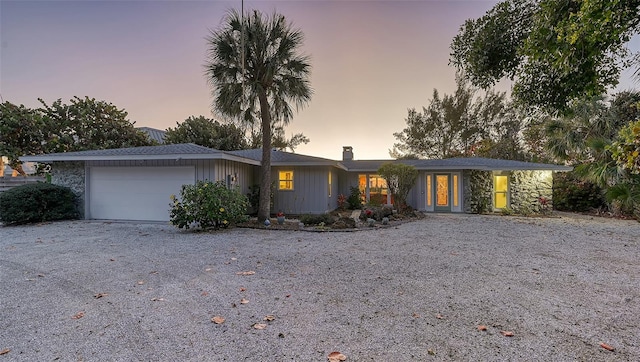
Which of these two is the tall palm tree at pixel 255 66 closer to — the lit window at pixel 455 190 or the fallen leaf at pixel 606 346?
the lit window at pixel 455 190

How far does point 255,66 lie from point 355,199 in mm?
8697

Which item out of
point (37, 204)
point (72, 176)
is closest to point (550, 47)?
point (37, 204)

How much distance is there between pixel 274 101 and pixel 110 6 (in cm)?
674

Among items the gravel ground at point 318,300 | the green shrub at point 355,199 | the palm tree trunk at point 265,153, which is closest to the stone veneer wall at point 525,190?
the green shrub at point 355,199

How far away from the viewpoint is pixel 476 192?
45.0ft

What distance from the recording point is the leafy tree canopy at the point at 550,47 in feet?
9.00

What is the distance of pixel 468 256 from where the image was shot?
5727mm

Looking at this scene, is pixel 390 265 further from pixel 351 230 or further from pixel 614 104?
pixel 614 104

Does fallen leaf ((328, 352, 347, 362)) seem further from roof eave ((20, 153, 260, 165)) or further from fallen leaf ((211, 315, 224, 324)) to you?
roof eave ((20, 153, 260, 165))

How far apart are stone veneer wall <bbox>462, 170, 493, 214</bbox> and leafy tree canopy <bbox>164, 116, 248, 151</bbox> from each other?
14606 millimetres

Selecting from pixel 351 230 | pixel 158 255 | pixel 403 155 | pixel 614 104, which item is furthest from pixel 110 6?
pixel 403 155

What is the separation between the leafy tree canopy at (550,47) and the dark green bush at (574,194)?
13.6 metres

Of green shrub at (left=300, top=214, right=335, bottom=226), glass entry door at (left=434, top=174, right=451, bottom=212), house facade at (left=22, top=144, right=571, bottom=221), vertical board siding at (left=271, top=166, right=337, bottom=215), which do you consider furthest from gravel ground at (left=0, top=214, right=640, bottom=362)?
glass entry door at (left=434, top=174, right=451, bottom=212)

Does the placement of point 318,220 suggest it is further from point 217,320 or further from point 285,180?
point 217,320
